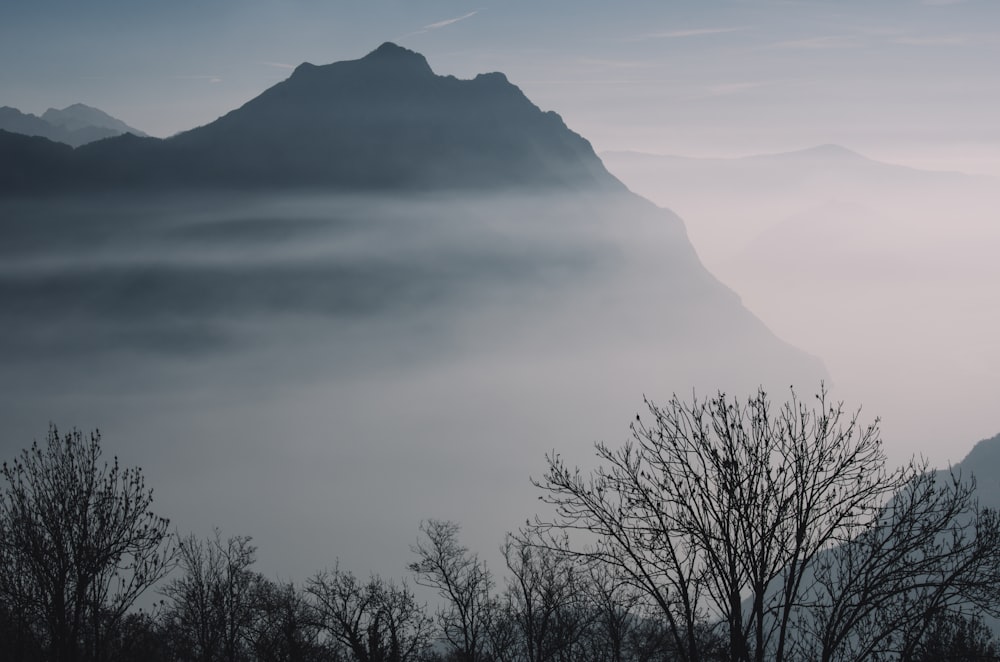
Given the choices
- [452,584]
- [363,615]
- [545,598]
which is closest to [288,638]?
[363,615]

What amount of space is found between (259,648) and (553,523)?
1189 inches

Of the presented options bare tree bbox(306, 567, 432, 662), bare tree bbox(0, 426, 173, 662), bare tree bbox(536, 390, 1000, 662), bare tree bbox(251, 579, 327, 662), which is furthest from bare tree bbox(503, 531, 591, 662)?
bare tree bbox(536, 390, 1000, 662)

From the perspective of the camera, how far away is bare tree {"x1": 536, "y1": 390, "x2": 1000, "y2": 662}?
18812 millimetres

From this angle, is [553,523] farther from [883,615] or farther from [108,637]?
[108,637]

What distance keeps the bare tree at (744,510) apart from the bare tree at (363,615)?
25.5m

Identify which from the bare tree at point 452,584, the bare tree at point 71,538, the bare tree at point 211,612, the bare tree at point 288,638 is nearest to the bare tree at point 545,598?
the bare tree at point 452,584

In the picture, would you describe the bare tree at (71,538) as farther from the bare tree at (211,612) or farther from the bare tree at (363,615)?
the bare tree at (211,612)

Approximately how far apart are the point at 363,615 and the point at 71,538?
867 inches

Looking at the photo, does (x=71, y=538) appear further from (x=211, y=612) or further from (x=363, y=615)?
(x=211, y=612)

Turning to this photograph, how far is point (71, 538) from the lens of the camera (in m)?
32.0

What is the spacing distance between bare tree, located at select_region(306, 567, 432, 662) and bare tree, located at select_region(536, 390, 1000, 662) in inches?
1004

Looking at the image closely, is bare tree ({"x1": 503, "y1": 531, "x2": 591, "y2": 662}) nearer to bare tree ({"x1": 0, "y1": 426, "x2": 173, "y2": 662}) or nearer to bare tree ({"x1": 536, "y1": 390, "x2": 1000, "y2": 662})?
bare tree ({"x1": 0, "y1": 426, "x2": 173, "y2": 662})

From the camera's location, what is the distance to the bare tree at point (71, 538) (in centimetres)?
3155

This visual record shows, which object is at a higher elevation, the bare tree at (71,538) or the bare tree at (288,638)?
the bare tree at (71,538)
